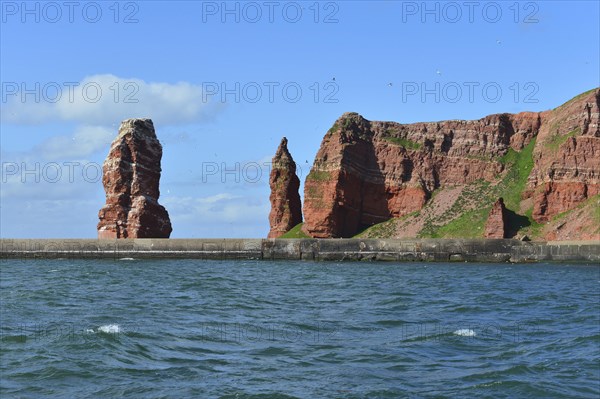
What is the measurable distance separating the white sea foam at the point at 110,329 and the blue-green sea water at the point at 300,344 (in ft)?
0.27

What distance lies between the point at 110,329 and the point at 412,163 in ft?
280

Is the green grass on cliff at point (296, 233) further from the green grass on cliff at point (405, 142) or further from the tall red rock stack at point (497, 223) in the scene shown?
the tall red rock stack at point (497, 223)

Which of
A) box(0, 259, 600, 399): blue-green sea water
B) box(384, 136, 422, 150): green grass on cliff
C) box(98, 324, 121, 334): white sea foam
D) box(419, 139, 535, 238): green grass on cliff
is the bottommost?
box(0, 259, 600, 399): blue-green sea water

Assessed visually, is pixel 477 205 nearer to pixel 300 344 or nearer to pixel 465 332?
pixel 465 332

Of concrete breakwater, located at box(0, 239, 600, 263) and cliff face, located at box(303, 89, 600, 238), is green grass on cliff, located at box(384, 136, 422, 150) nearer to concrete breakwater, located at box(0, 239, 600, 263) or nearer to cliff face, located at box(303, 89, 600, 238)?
cliff face, located at box(303, 89, 600, 238)

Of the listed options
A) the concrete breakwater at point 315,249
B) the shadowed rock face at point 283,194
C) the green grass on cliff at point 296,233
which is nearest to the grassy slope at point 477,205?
the green grass on cliff at point 296,233

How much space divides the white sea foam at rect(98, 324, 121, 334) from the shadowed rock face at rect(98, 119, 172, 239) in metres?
63.1

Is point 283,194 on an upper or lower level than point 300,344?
upper

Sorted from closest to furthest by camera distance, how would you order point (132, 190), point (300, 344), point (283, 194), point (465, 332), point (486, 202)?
1. point (300, 344)
2. point (465, 332)
3. point (132, 190)
4. point (486, 202)
5. point (283, 194)

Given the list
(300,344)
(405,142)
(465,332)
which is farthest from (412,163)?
(300,344)

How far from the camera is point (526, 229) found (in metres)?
82.4

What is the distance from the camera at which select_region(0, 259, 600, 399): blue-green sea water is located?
14.1 m

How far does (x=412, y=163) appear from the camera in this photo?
336 ft

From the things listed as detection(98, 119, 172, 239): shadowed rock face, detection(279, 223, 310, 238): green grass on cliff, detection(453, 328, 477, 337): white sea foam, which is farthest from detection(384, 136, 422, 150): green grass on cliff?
detection(453, 328, 477, 337): white sea foam
